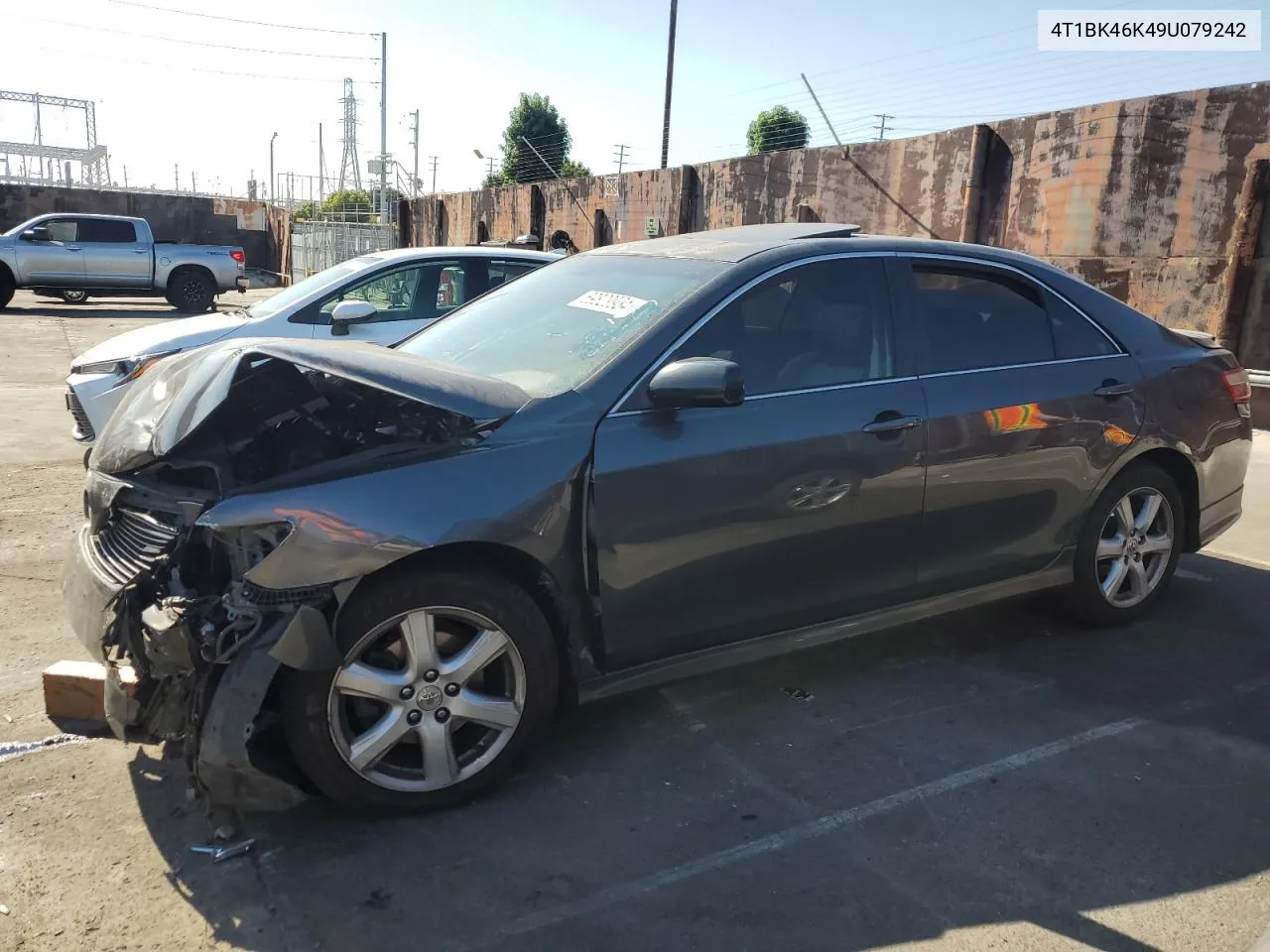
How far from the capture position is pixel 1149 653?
14.4ft

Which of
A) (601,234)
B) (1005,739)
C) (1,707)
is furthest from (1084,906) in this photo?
(601,234)

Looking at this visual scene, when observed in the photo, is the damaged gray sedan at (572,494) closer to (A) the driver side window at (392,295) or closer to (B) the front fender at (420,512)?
(B) the front fender at (420,512)

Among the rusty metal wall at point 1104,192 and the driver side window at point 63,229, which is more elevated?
the rusty metal wall at point 1104,192

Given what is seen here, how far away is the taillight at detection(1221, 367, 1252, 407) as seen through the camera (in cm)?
477

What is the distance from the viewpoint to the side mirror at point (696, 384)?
10.3 ft

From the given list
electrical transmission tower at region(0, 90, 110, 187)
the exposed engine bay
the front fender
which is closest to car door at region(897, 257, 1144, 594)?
the front fender

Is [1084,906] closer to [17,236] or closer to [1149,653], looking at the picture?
[1149,653]

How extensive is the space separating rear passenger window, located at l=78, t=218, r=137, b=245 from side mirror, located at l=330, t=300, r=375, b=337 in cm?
1664

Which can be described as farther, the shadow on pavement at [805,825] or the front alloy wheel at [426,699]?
the front alloy wheel at [426,699]

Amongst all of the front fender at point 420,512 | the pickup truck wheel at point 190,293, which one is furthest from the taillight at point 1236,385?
the pickup truck wheel at point 190,293

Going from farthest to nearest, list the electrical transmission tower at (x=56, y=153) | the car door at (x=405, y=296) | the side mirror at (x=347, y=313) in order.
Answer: the electrical transmission tower at (x=56, y=153)
the car door at (x=405, y=296)
the side mirror at (x=347, y=313)

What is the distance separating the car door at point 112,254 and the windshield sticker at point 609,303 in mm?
20186

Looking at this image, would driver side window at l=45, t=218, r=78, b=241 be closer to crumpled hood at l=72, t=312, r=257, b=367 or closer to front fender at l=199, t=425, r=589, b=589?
crumpled hood at l=72, t=312, r=257, b=367

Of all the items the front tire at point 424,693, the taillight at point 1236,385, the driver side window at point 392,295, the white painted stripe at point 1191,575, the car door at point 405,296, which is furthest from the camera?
the driver side window at point 392,295
